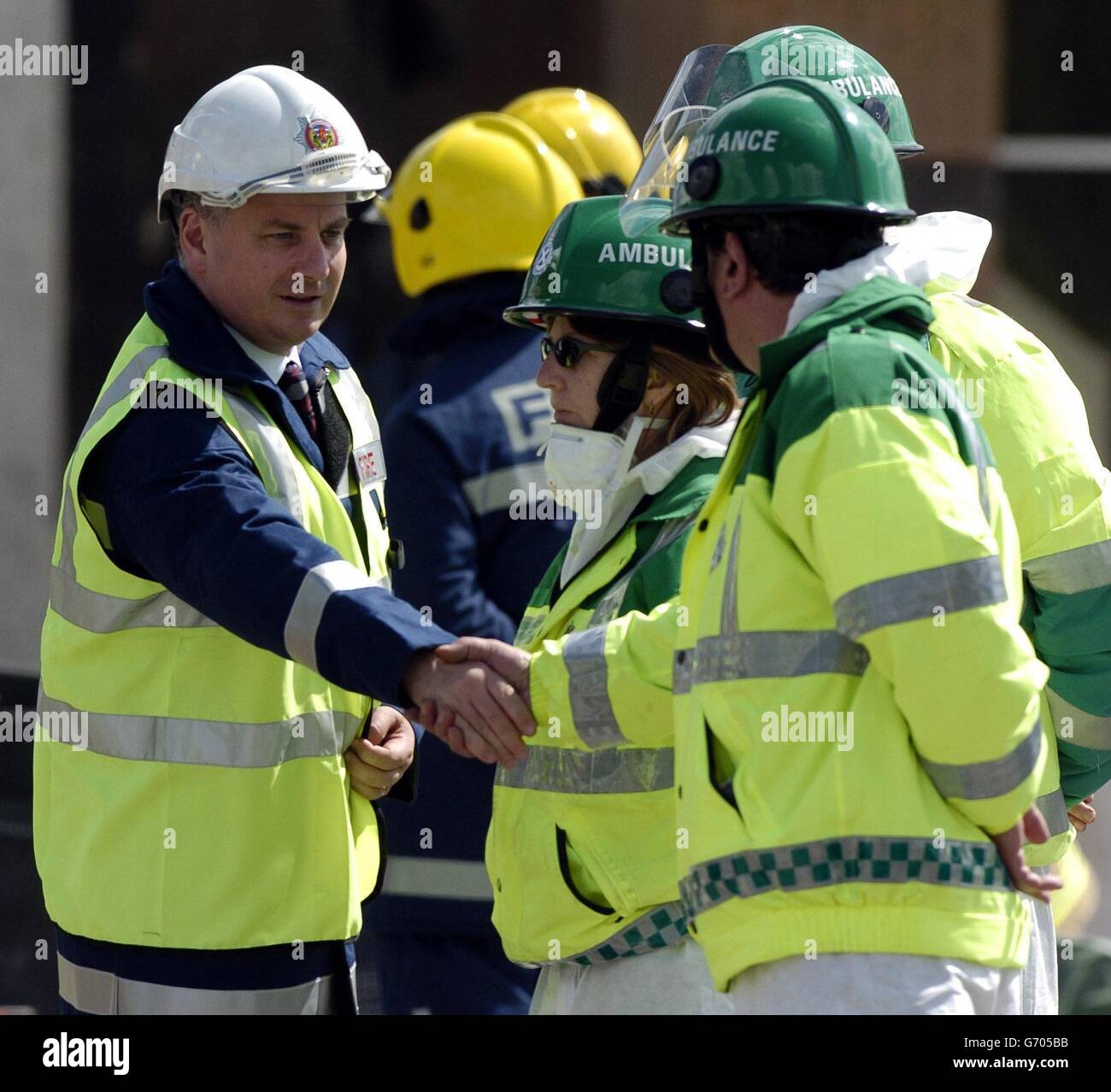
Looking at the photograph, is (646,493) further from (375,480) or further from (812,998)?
(812,998)

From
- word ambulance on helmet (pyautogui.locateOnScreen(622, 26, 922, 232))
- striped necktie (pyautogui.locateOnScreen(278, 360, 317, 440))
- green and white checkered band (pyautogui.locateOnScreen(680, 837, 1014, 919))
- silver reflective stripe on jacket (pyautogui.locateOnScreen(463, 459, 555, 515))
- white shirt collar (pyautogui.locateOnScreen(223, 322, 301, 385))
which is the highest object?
word ambulance on helmet (pyautogui.locateOnScreen(622, 26, 922, 232))

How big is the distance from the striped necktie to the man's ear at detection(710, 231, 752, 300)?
0.98m

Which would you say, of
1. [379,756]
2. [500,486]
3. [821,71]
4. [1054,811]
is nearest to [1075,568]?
[1054,811]

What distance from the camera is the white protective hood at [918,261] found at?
293cm

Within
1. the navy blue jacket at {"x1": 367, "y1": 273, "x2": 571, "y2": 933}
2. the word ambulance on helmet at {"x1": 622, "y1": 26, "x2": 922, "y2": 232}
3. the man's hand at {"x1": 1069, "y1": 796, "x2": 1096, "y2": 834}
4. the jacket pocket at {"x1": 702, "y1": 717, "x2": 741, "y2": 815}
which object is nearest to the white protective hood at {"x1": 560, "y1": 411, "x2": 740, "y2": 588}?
the word ambulance on helmet at {"x1": 622, "y1": 26, "x2": 922, "y2": 232}

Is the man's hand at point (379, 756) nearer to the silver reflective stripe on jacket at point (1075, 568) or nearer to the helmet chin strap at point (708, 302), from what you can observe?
the helmet chin strap at point (708, 302)

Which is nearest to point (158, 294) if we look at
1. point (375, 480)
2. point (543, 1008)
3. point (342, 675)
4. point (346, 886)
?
point (375, 480)

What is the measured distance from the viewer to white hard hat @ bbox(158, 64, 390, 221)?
3672mm

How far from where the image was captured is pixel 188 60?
8.33 meters

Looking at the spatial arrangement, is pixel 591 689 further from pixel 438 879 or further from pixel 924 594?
pixel 438 879

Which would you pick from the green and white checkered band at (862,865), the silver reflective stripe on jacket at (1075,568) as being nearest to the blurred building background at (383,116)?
the silver reflective stripe on jacket at (1075,568)

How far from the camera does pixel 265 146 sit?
3.67m

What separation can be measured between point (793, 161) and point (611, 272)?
33.2 inches

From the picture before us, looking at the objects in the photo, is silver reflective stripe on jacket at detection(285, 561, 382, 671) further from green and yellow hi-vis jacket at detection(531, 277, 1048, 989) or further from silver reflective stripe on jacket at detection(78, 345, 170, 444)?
green and yellow hi-vis jacket at detection(531, 277, 1048, 989)
